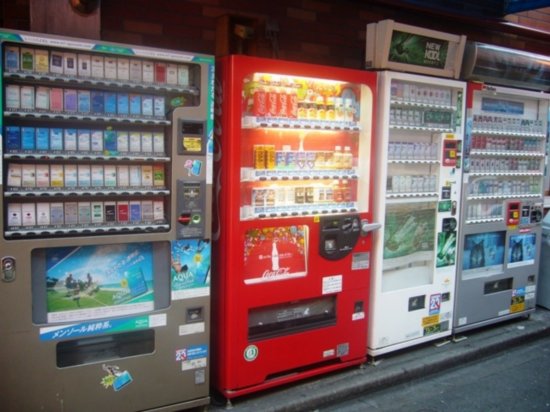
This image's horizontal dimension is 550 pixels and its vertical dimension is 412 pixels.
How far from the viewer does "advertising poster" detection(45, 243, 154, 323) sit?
2.86m

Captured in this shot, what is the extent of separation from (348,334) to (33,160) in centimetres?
255

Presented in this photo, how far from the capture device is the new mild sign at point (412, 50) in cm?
379

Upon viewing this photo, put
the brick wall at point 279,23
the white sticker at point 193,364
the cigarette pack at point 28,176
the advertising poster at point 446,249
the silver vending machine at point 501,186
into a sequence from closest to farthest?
the cigarette pack at point 28,176 < the white sticker at point 193,364 < the brick wall at point 279,23 < the advertising poster at point 446,249 < the silver vending machine at point 501,186

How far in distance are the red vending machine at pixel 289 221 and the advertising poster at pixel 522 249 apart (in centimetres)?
189

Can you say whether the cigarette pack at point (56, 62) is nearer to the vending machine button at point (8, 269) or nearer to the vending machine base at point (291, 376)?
the vending machine button at point (8, 269)

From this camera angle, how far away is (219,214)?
3.35 m

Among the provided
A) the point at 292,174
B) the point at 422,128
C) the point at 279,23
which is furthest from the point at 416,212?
the point at 279,23

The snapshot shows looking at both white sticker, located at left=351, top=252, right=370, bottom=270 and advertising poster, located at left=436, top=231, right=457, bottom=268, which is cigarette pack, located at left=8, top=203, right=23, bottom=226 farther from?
advertising poster, located at left=436, top=231, right=457, bottom=268

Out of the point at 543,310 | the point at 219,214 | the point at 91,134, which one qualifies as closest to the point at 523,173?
the point at 543,310

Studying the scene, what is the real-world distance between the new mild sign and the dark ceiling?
88 cm

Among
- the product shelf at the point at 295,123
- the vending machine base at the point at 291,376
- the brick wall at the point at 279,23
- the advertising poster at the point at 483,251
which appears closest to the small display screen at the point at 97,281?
the vending machine base at the point at 291,376

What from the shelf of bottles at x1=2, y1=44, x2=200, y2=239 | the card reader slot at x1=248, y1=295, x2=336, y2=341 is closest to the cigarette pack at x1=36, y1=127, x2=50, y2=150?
the shelf of bottles at x1=2, y1=44, x2=200, y2=239

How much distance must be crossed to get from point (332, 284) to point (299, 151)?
40.4 inches

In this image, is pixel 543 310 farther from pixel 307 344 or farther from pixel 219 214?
pixel 219 214
